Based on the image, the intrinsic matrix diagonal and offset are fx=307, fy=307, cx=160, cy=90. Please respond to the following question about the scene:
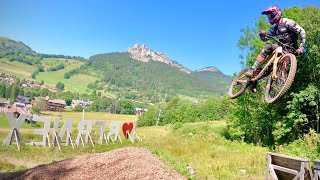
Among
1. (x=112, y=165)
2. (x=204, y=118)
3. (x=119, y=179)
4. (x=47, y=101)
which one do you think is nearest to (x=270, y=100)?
(x=119, y=179)

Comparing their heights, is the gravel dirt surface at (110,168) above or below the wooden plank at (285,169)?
below

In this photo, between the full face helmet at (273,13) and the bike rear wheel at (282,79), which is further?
the full face helmet at (273,13)

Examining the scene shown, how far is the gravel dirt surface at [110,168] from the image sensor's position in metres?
9.16

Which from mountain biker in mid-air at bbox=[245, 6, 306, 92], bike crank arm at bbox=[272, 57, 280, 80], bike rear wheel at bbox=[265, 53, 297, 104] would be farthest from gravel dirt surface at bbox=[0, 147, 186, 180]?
mountain biker in mid-air at bbox=[245, 6, 306, 92]

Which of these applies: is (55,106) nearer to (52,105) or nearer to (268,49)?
(52,105)

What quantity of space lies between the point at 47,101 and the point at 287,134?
385 feet

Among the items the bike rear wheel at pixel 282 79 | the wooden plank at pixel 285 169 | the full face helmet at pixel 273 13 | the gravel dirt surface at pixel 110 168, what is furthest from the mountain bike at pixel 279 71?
the gravel dirt surface at pixel 110 168

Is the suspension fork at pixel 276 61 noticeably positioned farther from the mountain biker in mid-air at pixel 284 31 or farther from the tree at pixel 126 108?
the tree at pixel 126 108

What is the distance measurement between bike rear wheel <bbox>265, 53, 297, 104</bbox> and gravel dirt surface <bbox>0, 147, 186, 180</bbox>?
12.2ft

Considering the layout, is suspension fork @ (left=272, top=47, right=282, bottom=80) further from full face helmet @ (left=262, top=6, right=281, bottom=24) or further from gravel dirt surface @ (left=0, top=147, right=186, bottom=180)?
gravel dirt surface @ (left=0, top=147, right=186, bottom=180)

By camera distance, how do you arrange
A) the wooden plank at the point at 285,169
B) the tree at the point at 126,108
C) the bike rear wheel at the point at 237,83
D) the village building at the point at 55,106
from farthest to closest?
the tree at the point at 126,108 → the village building at the point at 55,106 → the bike rear wheel at the point at 237,83 → the wooden plank at the point at 285,169

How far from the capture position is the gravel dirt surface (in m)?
9.16

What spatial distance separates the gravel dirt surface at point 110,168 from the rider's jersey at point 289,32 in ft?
15.8

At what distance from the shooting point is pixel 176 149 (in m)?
19.8
